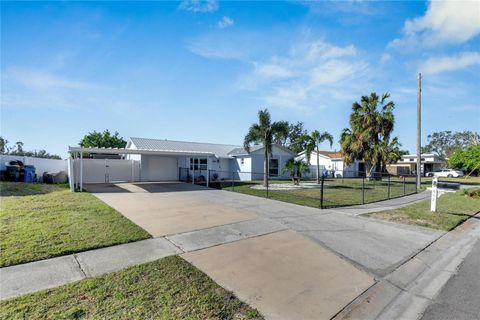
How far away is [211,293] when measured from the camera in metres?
3.34

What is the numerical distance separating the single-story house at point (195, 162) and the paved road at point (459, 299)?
1485 centimetres

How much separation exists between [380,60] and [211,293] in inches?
495

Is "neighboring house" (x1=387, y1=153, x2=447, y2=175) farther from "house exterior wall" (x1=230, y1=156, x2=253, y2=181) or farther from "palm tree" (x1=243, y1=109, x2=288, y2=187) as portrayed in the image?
"palm tree" (x1=243, y1=109, x2=288, y2=187)

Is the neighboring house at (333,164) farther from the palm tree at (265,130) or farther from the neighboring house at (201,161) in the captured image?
the palm tree at (265,130)

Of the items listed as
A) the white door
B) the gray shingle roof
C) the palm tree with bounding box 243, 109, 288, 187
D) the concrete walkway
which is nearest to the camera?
the concrete walkway

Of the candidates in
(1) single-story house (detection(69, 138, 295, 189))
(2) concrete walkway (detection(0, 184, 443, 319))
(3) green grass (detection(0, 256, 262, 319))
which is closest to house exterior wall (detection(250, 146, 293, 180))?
(1) single-story house (detection(69, 138, 295, 189))

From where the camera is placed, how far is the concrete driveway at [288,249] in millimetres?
3439

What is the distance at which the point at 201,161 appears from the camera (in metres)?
23.4

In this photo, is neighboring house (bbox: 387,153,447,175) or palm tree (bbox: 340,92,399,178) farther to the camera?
neighboring house (bbox: 387,153,447,175)

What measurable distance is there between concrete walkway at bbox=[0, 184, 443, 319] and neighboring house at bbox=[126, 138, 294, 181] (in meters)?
12.4

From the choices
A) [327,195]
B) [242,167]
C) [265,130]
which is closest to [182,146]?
[242,167]

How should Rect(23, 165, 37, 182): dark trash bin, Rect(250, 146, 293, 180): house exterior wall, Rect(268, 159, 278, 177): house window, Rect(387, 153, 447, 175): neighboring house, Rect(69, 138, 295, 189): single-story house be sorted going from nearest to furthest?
Rect(23, 165, 37, 182): dark trash bin, Rect(69, 138, 295, 189): single-story house, Rect(250, 146, 293, 180): house exterior wall, Rect(268, 159, 278, 177): house window, Rect(387, 153, 447, 175): neighboring house

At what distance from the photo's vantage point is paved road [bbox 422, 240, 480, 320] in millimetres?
3146

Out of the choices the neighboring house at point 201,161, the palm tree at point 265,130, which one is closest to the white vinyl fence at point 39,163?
the neighboring house at point 201,161
